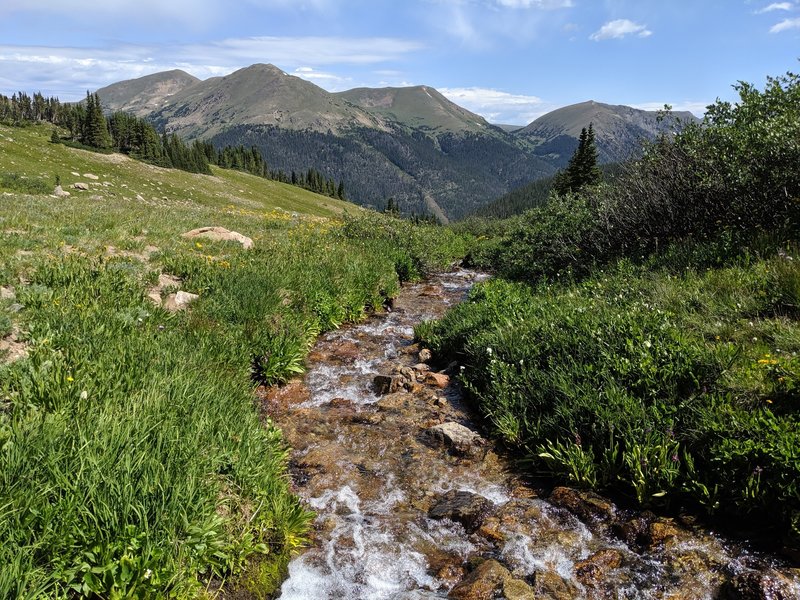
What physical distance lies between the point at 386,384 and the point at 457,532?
416 cm

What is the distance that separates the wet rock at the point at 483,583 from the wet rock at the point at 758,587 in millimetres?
1933

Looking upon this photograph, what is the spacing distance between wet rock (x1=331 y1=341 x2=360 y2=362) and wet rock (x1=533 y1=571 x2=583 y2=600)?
6850 millimetres

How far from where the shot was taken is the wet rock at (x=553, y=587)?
4137 mm

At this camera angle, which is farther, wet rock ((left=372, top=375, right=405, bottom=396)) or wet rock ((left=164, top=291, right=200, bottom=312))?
wet rock ((left=164, top=291, right=200, bottom=312))

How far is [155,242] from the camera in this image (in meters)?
13.7

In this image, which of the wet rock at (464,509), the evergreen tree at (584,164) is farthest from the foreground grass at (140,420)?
the evergreen tree at (584,164)

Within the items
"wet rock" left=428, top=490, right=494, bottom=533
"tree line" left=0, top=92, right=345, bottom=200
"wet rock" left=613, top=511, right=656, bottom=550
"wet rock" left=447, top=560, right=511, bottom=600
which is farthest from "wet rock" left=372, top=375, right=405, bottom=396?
"tree line" left=0, top=92, right=345, bottom=200

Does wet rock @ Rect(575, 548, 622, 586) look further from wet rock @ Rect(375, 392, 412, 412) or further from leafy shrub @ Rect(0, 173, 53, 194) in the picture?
leafy shrub @ Rect(0, 173, 53, 194)

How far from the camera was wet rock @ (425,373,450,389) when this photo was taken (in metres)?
9.30

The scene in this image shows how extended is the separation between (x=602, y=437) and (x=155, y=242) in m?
13.5

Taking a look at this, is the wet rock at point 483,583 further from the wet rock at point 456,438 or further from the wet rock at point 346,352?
the wet rock at point 346,352

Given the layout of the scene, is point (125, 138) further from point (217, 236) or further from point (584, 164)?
point (217, 236)

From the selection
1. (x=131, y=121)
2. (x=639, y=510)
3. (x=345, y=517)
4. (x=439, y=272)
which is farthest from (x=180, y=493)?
(x=131, y=121)

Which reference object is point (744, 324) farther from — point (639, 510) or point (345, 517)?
point (345, 517)
